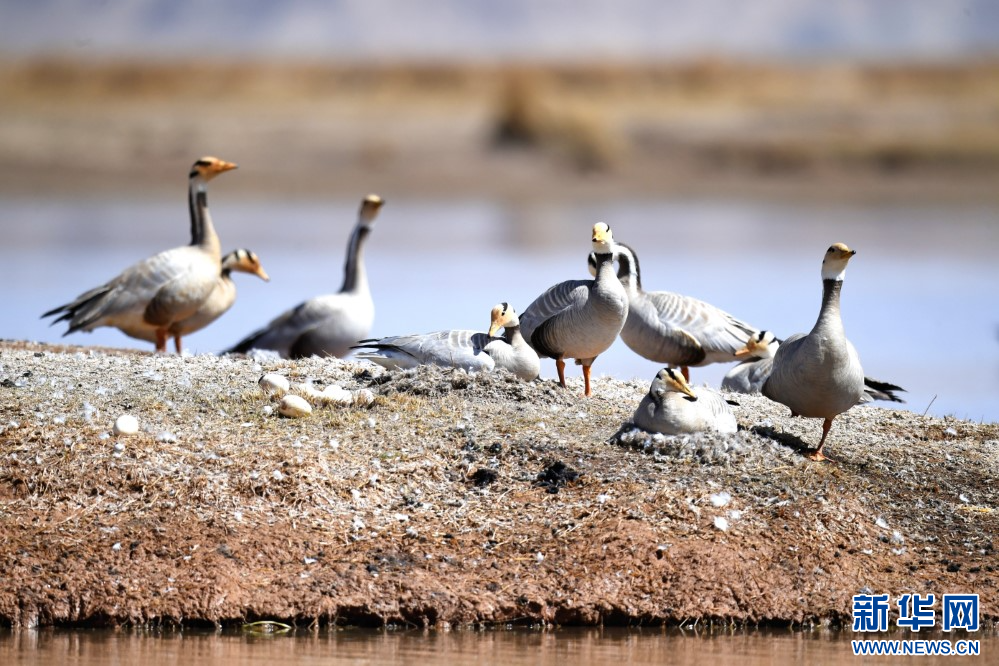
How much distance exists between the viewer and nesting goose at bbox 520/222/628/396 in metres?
10.4

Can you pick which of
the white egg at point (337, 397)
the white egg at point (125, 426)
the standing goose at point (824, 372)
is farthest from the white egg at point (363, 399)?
the standing goose at point (824, 372)

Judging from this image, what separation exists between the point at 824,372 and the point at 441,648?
9.68ft

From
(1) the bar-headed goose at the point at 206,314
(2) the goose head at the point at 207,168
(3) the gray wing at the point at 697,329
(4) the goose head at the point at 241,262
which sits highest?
(2) the goose head at the point at 207,168

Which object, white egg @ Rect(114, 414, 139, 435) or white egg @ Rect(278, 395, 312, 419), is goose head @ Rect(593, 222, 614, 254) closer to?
white egg @ Rect(278, 395, 312, 419)

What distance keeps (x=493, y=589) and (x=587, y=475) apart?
41.2 inches

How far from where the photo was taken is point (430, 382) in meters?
9.70

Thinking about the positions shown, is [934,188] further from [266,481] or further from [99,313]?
[266,481]

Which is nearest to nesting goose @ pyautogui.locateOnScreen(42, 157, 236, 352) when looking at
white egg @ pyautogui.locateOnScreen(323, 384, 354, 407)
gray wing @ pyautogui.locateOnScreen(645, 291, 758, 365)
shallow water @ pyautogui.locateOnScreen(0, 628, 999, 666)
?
gray wing @ pyautogui.locateOnScreen(645, 291, 758, 365)

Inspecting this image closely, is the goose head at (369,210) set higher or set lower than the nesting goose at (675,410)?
higher

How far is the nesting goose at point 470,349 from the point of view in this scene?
10.1 meters

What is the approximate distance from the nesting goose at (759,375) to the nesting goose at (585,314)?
4.39 feet

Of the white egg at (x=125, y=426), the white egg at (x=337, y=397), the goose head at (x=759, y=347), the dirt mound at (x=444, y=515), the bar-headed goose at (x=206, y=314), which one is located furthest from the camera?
the bar-headed goose at (x=206, y=314)

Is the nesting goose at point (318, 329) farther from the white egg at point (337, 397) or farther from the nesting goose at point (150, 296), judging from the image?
the white egg at point (337, 397)

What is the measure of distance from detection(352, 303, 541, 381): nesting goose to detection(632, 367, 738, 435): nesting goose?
4.24 feet
